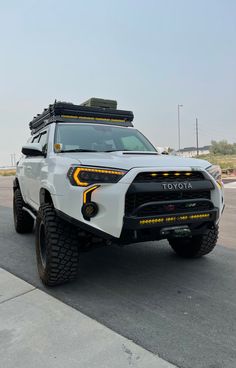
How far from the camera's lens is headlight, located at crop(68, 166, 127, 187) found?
321 cm

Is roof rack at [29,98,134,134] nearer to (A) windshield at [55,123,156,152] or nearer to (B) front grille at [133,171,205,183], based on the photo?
(A) windshield at [55,123,156,152]

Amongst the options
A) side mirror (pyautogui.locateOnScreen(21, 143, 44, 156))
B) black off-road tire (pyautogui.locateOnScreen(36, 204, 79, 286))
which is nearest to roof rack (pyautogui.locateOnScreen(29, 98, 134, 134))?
side mirror (pyautogui.locateOnScreen(21, 143, 44, 156))

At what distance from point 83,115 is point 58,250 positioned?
2.34 m

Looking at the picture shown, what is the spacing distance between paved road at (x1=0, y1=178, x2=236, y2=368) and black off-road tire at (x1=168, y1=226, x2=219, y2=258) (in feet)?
0.40

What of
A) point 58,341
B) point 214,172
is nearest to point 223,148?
point 214,172

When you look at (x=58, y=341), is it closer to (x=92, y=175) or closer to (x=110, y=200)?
(x=110, y=200)

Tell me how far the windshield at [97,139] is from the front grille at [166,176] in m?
1.20

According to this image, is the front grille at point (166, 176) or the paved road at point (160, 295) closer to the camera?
the paved road at point (160, 295)

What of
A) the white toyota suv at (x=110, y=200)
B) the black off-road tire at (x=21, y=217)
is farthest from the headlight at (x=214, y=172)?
the black off-road tire at (x=21, y=217)

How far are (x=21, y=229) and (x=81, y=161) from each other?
3.63 m

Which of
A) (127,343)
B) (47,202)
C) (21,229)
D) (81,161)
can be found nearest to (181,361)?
(127,343)

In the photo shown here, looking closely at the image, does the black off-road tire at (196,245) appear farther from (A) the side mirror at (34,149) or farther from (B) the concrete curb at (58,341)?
(A) the side mirror at (34,149)

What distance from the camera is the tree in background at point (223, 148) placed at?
111 m

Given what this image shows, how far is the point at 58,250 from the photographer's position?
3533 millimetres
